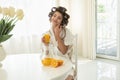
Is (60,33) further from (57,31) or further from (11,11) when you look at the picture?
(11,11)

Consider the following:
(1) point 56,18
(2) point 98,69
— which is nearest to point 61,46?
(1) point 56,18

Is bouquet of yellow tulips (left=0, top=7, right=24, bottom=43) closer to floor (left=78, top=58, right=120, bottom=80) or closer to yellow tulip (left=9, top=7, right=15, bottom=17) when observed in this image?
yellow tulip (left=9, top=7, right=15, bottom=17)

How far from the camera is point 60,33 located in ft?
6.87

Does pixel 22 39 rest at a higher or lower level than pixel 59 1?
→ lower

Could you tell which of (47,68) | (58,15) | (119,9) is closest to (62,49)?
(58,15)

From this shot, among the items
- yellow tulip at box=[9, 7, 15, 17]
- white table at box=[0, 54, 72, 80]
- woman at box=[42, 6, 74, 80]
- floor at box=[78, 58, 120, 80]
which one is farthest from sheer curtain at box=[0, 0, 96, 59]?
yellow tulip at box=[9, 7, 15, 17]

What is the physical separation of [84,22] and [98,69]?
109 cm

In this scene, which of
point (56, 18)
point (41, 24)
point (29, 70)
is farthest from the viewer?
point (41, 24)

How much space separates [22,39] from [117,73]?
5.85 feet

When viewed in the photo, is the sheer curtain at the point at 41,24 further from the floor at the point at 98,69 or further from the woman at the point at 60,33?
the woman at the point at 60,33

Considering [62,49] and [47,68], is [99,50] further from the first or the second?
[47,68]

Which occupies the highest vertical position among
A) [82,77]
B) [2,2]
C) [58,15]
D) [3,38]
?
[2,2]

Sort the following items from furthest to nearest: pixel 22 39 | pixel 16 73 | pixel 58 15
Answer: pixel 22 39 < pixel 58 15 < pixel 16 73

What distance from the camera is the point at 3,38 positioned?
1.64m
